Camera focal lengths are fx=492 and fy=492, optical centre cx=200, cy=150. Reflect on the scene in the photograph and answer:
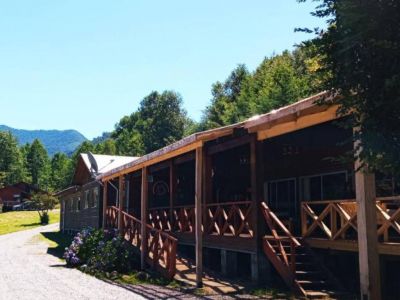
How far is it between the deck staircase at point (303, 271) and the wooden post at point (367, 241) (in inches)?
80.8

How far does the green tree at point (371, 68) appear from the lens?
430 cm

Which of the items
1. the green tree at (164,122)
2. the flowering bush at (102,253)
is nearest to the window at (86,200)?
the flowering bush at (102,253)

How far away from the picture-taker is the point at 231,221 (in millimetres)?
14664

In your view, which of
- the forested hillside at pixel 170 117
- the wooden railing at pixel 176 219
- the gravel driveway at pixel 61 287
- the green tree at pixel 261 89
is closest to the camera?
the gravel driveway at pixel 61 287

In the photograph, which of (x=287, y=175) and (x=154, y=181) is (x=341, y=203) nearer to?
(x=287, y=175)

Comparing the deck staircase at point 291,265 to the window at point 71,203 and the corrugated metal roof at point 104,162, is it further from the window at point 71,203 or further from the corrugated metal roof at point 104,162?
the window at point 71,203

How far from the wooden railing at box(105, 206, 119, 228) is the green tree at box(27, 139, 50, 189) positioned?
274 feet

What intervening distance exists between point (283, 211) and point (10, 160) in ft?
298

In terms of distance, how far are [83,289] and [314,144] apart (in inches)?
282

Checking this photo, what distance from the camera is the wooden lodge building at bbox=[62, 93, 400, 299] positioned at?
9336 millimetres

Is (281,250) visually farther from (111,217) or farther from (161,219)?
(111,217)

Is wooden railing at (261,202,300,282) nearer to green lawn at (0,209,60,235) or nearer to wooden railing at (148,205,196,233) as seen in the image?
wooden railing at (148,205,196,233)

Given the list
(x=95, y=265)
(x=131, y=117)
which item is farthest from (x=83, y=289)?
(x=131, y=117)

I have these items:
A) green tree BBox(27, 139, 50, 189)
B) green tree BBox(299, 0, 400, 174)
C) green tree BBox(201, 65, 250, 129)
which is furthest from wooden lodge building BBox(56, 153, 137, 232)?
green tree BBox(27, 139, 50, 189)
